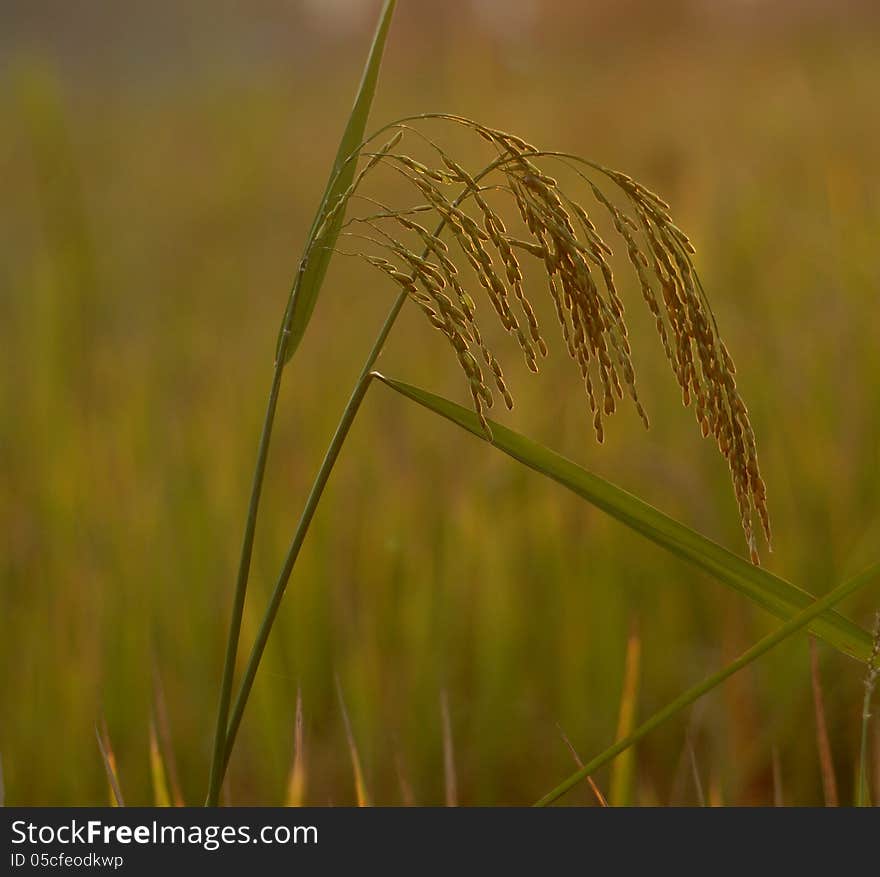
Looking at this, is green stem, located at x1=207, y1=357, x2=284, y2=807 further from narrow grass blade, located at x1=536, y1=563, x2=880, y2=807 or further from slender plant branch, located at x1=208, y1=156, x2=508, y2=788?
narrow grass blade, located at x1=536, y1=563, x2=880, y2=807

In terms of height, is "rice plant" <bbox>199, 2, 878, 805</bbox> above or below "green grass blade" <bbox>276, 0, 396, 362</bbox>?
below

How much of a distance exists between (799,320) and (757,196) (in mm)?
794

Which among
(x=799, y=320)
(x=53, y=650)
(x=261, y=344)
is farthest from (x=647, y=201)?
(x=261, y=344)

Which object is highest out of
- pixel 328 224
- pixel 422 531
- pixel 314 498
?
pixel 422 531

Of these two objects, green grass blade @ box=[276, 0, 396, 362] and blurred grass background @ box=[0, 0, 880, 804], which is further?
blurred grass background @ box=[0, 0, 880, 804]

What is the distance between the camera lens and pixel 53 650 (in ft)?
5.96

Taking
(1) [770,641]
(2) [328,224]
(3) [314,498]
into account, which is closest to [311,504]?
(3) [314,498]

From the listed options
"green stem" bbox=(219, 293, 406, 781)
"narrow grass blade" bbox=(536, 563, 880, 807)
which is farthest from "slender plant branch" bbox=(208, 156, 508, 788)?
"narrow grass blade" bbox=(536, 563, 880, 807)

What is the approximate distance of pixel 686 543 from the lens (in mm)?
689

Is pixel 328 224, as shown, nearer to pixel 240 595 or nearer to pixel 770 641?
pixel 240 595

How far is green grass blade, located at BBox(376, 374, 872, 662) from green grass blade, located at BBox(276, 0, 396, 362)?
78 mm

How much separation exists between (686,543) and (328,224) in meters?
0.32

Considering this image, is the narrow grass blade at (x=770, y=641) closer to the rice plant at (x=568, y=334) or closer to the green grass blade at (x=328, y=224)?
the rice plant at (x=568, y=334)

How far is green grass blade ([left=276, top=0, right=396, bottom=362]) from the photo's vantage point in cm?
67
